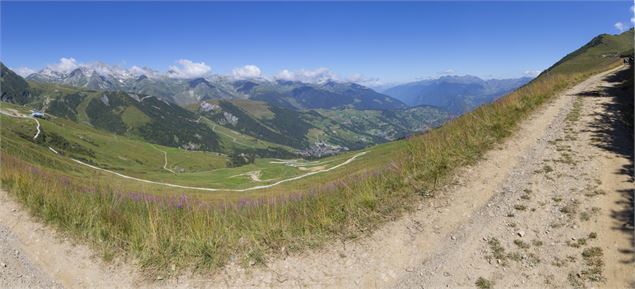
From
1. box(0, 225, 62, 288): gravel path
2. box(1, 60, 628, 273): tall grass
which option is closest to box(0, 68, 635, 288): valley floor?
box(0, 225, 62, 288): gravel path

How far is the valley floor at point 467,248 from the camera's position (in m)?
7.38

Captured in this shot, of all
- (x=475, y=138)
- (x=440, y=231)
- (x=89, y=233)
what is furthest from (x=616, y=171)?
(x=89, y=233)

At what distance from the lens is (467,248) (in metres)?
8.30

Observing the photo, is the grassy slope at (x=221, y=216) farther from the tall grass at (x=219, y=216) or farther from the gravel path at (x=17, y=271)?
the gravel path at (x=17, y=271)

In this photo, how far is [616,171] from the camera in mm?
10961

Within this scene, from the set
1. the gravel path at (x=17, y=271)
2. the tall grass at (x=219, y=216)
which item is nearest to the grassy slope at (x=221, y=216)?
the tall grass at (x=219, y=216)

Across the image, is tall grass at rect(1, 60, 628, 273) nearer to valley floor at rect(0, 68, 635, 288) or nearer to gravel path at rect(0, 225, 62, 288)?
valley floor at rect(0, 68, 635, 288)

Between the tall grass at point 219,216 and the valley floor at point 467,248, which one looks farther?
the tall grass at point 219,216

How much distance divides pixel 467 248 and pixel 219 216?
257 inches

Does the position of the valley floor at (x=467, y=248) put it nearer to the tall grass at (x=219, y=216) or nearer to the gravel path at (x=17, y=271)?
the gravel path at (x=17, y=271)

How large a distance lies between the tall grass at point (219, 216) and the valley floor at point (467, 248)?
0.40 metres

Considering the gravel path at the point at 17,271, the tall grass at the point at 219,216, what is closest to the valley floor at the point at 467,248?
the gravel path at the point at 17,271

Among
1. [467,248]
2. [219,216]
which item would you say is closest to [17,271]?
[219,216]

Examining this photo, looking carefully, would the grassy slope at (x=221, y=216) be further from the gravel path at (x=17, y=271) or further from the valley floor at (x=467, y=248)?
the gravel path at (x=17, y=271)
